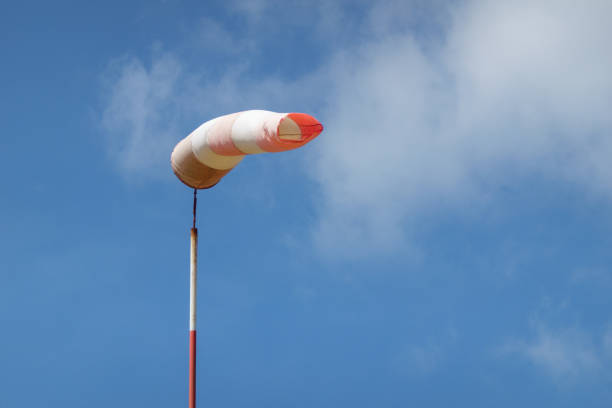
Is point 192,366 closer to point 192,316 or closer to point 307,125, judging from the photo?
point 192,316

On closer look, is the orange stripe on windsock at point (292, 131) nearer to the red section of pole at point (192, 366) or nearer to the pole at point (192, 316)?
the pole at point (192, 316)

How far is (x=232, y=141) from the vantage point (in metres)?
10.2

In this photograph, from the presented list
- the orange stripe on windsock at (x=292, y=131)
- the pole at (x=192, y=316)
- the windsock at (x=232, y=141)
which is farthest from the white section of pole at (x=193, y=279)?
the orange stripe on windsock at (x=292, y=131)

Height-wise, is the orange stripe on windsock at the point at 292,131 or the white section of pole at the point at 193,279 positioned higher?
the orange stripe on windsock at the point at 292,131

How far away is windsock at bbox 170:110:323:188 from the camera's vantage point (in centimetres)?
939

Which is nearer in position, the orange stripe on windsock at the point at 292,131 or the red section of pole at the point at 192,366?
the orange stripe on windsock at the point at 292,131

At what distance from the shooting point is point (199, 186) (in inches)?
454

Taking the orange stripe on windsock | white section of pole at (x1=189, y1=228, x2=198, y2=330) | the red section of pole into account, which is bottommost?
the red section of pole

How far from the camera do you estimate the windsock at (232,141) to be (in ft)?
30.8

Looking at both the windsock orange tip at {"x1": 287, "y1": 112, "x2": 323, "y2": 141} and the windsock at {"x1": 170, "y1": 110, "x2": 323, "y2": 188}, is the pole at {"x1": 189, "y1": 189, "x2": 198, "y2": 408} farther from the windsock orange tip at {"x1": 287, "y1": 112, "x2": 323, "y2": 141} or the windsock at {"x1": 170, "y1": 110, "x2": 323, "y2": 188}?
the windsock orange tip at {"x1": 287, "y1": 112, "x2": 323, "y2": 141}

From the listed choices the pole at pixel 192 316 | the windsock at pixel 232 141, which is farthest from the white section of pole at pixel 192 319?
the windsock at pixel 232 141

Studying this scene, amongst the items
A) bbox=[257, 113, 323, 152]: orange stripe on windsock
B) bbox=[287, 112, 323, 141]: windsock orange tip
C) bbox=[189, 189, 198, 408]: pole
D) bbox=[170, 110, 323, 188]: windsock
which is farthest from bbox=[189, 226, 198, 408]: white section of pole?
bbox=[287, 112, 323, 141]: windsock orange tip

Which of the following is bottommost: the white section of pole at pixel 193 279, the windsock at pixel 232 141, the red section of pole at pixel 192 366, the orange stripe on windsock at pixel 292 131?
the red section of pole at pixel 192 366

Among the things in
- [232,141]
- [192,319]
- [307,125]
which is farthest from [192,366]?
[307,125]
